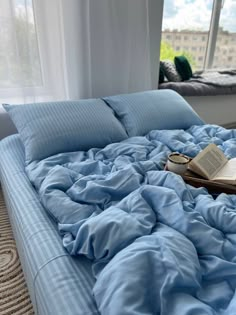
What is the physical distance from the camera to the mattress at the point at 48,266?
2.29 ft

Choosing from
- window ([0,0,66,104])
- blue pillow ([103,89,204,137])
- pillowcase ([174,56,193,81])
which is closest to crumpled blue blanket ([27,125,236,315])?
blue pillow ([103,89,204,137])

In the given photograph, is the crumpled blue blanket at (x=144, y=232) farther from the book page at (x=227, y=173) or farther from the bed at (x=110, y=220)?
the book page at (x=227, y=173)

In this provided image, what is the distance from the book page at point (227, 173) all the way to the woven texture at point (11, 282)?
938 millimetres

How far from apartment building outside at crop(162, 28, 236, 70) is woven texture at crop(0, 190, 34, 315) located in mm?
2563

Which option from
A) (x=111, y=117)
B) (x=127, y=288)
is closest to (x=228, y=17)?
(x=111, y=117)

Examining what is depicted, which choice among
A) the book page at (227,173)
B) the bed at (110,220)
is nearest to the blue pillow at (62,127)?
the bed at (110,220)

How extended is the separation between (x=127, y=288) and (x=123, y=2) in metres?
1.91

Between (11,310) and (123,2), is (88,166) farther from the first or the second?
(123,2)

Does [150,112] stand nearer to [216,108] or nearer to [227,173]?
[227,173]

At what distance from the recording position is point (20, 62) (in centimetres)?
179

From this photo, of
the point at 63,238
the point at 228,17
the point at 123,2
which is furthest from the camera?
the point at 228,17

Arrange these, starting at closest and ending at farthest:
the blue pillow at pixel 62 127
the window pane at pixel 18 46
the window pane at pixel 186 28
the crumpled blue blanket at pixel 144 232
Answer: the crumpled blue blanket at pixel 144 232
the blue pillow at pixel 62 127
the window pane at pixel 18 46
the window pane at pixel 186 28

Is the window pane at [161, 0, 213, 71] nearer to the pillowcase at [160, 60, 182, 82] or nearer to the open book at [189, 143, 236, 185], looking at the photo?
the pillowcase at [160, 60, 182, 82]

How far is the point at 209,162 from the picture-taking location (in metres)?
1.21
